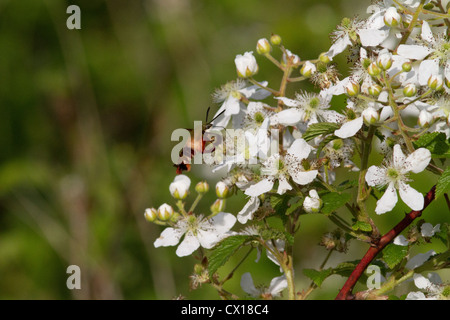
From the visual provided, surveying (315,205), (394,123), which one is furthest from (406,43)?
(315,205)

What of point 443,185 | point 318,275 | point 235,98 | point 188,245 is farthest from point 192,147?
point 443,185

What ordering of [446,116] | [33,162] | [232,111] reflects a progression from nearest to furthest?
[446,116]
[232,111]
[33,162]

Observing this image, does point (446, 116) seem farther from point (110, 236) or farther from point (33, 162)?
point (33, 162)

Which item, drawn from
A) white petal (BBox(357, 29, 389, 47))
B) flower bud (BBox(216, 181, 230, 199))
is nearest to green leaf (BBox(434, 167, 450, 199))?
white petal (BBox(357, 29, 389, 47))

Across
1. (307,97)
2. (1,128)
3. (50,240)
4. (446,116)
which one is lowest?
(446,116)

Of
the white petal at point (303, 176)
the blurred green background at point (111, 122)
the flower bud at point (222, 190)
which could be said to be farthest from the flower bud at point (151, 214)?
the blurred green background at point (111, 122)

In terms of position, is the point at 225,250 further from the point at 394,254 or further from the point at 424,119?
the point at 424,119
